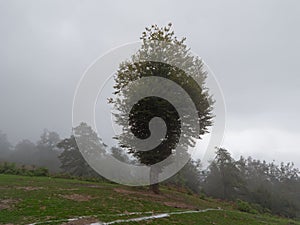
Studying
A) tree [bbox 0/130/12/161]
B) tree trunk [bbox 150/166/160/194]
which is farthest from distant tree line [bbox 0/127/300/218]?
tree [bbox 0/130/12/161]

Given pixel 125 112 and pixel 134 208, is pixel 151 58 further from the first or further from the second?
pixel 134 208

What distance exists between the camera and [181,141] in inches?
1018

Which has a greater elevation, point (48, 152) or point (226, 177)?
point (48, 152)

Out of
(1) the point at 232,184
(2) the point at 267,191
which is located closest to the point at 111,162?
(1) the point at 232,184

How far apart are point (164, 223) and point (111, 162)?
46.5 metres

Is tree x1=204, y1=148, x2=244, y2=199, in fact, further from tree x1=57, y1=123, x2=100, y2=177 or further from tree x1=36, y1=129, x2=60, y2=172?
tree x1=36, y1=129, x2=60, y2=172

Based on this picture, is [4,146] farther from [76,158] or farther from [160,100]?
[160,100]

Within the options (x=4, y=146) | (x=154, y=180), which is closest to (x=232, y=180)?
(x=154, y=180)

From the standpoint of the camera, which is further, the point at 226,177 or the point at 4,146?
the point at 4,146

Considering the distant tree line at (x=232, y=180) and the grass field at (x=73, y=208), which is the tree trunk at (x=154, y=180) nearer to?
the grass field at (x=73, y=208)

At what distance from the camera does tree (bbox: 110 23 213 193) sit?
23594mm

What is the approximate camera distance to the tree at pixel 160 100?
2359cm

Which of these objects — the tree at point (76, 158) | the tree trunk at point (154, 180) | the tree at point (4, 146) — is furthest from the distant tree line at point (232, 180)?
the tree at point (4, 146)

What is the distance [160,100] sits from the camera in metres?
23.2
